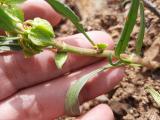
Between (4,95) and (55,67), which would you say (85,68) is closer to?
(55,67)

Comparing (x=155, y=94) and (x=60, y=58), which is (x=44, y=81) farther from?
(x=155, y=94)

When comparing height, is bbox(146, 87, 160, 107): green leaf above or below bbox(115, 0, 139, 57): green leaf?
below

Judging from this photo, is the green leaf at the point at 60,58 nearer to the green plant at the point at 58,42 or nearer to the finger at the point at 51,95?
the green plant at the point at 58,42

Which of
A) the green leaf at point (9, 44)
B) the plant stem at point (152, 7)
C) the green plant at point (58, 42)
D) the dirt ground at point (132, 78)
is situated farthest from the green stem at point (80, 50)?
the plant stem at point (152, 7)

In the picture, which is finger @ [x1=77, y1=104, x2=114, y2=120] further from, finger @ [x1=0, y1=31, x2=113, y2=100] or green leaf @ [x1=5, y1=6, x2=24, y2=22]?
green leaf @ [x1=5, y1=6, x2=24, y2=22]

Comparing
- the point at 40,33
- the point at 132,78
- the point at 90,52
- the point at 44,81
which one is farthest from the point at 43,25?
the point at 132,78

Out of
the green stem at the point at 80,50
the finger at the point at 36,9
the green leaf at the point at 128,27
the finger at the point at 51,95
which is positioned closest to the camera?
the green leaf at the point at 128,27

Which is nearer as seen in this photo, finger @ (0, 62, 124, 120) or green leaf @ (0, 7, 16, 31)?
green leaf @ (0, 7, 16, 31)

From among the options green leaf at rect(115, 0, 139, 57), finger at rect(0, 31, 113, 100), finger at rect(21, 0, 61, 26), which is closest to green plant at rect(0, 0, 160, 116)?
green leaf at rect(115, 0, 139, 57)
